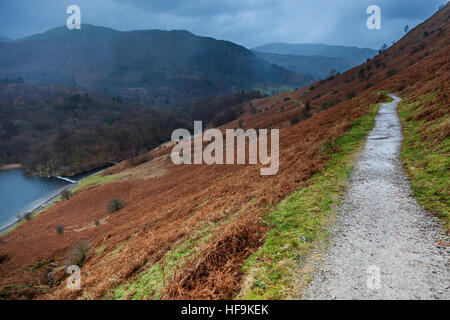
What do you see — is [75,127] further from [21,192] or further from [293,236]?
[293,236]

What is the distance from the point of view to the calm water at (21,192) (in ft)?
165

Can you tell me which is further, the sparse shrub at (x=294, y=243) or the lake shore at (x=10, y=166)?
the lake shore at (x=10, y=166)

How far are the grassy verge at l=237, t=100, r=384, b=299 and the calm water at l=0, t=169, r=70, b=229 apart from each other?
60321 mm

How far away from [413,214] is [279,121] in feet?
138

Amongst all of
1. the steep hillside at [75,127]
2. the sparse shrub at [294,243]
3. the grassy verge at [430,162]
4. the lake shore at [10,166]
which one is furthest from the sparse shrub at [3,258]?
the lake shore at [10,166]

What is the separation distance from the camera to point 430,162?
7.14 m

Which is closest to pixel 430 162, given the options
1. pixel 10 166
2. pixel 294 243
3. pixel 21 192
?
pixel 294 243

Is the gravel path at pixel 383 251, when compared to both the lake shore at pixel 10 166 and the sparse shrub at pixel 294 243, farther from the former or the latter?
the lake shore at pixel 10 166

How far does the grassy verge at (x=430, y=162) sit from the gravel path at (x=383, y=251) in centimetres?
27

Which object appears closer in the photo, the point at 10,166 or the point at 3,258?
the point at 3,258

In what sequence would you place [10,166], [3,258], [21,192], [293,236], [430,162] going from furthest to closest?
[10,166] < [21,192] < [3,258] < [430,162] < [293,236]

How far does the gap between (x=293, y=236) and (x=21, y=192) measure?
290ft
